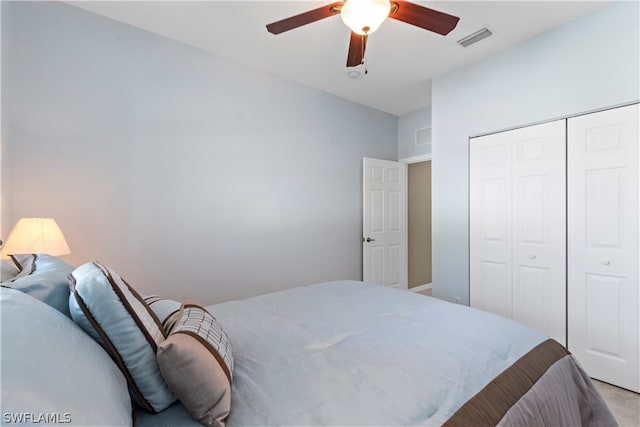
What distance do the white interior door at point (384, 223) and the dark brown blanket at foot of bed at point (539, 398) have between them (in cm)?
277

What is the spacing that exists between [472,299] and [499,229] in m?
0.76

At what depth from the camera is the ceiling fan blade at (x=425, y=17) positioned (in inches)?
62.9

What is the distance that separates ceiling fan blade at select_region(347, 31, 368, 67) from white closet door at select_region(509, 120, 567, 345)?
1.67m

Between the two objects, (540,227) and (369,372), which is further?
(540,227)

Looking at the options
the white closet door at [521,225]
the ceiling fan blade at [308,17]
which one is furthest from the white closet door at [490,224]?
the ceiling fan blade at [308,17]

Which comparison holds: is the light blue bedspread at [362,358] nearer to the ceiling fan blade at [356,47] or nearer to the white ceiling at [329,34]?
the ceiling fan blade at [356,47]

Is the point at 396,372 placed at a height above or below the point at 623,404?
above

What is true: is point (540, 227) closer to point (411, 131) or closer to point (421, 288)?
point (411, 131)

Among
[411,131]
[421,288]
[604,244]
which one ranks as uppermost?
[411,131]

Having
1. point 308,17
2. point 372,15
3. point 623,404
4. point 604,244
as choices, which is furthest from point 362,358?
point 604,244

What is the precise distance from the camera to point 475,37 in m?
2.54

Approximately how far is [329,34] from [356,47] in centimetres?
70

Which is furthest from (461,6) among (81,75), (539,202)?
(81,75)

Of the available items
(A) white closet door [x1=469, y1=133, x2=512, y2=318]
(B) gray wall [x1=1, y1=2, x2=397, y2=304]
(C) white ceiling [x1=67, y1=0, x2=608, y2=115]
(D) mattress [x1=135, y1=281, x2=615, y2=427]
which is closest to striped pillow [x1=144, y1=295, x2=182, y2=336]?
(D) mattress [x1=135, y1=281, x2=615, y2=427]
